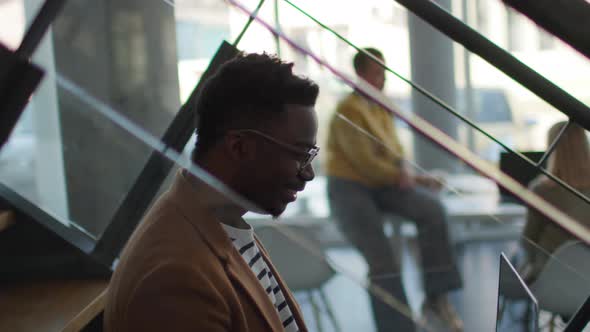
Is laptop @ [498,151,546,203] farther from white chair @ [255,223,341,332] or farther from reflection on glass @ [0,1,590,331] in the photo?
white chair @ [255,223,341,332]

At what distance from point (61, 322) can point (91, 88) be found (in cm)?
111

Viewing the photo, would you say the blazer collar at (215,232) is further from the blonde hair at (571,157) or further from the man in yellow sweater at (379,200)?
the man in yellow sweater at (379,200)

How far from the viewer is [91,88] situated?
230 centimetres

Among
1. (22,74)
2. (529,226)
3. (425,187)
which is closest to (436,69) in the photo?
(425,187)

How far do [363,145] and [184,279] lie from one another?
1.84 m

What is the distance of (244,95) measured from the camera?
103 cm

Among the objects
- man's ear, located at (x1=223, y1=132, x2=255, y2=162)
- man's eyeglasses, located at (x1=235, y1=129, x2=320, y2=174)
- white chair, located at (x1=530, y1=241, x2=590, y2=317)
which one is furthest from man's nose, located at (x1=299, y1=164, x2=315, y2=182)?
white chair, located at (x1=530, y1=241, x2=590, y2=317)

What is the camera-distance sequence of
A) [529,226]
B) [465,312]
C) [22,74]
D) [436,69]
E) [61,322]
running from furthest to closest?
[436,69], [465,312], [529,226], [22,74], [61,322]

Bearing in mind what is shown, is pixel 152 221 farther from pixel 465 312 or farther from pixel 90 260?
pixel 465 312

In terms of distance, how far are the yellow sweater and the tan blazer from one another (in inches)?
60.5

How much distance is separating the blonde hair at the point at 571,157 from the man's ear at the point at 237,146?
949 millimetres

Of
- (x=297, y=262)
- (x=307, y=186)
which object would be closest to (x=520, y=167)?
(x=307, y=186)

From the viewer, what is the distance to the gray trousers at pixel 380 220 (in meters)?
2.74

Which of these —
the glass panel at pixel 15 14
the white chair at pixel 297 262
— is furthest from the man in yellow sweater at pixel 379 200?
the glass panel at pixel 15 14
